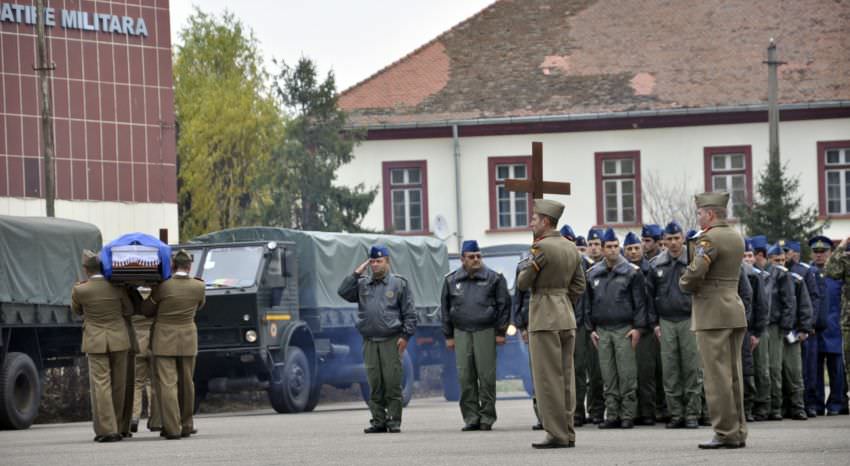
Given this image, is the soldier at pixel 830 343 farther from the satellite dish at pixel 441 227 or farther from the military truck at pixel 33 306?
the satellite dish at pixel 441 227

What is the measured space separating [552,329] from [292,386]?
11702 millimetres

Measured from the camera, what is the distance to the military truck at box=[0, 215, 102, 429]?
892 inches

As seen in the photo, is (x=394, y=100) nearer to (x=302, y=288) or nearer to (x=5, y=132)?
(x=5, y=132)

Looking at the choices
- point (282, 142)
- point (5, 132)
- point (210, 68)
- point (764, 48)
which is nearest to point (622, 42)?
point (764, 48)

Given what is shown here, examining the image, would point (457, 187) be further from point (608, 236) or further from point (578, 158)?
point (608, 236)

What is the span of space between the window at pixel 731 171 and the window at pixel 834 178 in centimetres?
188

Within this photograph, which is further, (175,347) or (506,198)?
(506,198)

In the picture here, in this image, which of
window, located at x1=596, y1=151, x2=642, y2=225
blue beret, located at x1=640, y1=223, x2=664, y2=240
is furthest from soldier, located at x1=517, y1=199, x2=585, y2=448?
window, located at x1=596, y1=151, x2=642, y2=225

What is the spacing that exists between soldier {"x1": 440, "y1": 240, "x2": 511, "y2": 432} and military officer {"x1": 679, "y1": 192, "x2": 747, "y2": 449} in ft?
15.0

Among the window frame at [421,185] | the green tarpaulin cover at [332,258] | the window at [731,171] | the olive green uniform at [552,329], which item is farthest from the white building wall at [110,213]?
the olive green uniform at [552,329]

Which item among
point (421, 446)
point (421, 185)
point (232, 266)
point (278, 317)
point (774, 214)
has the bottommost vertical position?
point (421, 446)

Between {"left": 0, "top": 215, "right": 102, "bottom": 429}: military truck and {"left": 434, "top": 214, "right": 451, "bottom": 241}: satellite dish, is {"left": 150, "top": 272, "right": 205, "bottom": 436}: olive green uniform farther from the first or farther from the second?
{"left": 434, "top": 214, "right": 451, "bottom": 241}: satellite dish

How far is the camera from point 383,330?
19750 millimetres

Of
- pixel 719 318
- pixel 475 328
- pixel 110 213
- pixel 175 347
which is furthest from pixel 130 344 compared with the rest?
pixel 110 213
